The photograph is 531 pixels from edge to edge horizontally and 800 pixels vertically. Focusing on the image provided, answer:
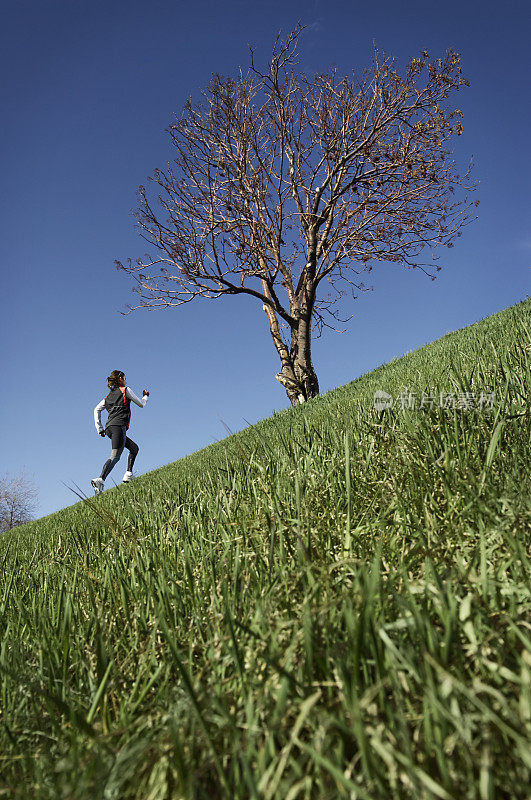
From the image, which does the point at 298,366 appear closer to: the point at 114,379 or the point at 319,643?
the point at 114,379

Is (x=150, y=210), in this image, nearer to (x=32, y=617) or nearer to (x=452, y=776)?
(x=32, y=617)

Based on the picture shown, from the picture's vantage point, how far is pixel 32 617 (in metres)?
1.74

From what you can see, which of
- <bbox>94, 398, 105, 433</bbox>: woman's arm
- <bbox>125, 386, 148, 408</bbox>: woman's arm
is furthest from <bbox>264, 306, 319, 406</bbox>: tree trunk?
<bbox>94, 398, 105, 433</bbox>: woman's arm

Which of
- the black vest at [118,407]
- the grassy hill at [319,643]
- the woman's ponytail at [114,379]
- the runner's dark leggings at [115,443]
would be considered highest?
the woman's ponytail at [114,379]

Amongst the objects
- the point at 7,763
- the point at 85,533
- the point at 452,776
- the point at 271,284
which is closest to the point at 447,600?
the point at 452,776

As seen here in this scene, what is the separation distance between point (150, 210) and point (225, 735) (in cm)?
1605

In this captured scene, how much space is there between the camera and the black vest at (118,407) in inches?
408

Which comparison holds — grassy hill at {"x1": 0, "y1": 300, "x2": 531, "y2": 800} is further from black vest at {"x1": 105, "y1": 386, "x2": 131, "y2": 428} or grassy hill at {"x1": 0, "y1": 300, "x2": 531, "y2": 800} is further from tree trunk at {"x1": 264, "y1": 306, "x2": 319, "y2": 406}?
tree trunk at {"x1": 264, "y1": 306, "x2": 319, "y2": 406}

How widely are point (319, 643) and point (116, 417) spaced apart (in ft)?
33.1

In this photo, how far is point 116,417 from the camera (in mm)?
10367

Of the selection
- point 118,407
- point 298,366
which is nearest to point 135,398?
point 118,407

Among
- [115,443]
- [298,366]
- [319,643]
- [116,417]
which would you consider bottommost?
[319,643]

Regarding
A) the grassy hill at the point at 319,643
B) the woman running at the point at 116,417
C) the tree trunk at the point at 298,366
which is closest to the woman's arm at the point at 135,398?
the woman running at the point at 116,417

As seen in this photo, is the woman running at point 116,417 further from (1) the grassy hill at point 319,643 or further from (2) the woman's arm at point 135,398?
(1) the grassy hill at point 319,643
